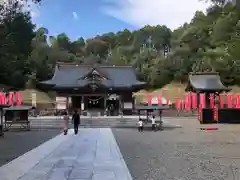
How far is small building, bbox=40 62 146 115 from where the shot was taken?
40156 mm

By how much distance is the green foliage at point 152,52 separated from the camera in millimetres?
30272

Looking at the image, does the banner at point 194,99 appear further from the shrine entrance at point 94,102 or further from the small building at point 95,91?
the shrine entrance at point 94,102

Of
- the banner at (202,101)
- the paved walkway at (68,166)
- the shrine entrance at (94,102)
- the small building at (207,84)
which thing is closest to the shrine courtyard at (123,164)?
the paved walkway at (68,166)

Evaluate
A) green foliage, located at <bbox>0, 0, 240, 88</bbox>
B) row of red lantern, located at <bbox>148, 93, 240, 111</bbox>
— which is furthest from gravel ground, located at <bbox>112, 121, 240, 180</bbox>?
row of red lantern, located at <bbox>148, 93, 240, 111</bbox>

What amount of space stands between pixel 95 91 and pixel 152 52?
34.5 meters

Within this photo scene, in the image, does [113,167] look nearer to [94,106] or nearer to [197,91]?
[197,91]

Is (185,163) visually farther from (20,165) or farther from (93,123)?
(93,123)

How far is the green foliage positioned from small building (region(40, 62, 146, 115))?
5.80 meters

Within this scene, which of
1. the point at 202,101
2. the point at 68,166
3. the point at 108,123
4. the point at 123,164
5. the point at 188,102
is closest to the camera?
the point at 68,166

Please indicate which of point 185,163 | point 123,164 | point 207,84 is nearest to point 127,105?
point 207,84

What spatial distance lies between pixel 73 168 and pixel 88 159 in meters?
1.69

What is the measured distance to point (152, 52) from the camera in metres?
72.4

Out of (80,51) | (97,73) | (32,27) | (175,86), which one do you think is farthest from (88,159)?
(80,51)

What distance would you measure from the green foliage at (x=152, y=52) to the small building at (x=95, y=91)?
229 inches
